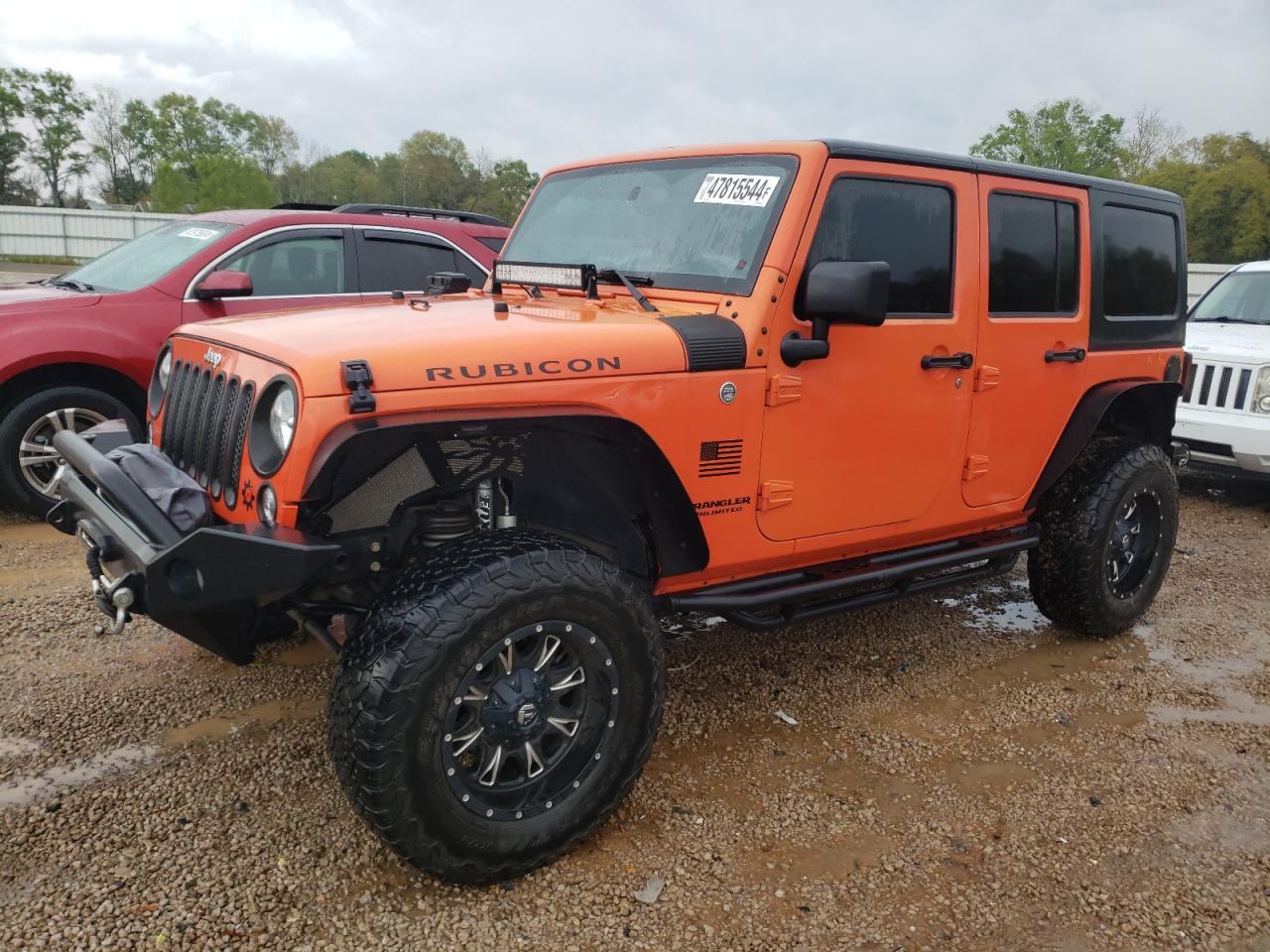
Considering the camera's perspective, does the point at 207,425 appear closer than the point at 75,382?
Yes

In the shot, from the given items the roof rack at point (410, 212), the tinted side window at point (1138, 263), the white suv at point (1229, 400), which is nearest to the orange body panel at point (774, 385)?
the tinted side window at point (1138, 263)

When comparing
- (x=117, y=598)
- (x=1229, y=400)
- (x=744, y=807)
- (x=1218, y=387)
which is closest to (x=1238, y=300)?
(x=1218, y=387)

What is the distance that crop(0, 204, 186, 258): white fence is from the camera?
31438 mm

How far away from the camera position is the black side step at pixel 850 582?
3275 millimetres

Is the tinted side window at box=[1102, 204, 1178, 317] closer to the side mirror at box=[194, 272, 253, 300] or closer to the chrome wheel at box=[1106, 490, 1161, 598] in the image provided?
the chrome wheel at box=[1106, 490, 1161, 598]

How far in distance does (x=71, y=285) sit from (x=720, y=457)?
17.0 ft

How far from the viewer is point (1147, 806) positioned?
3221 mm

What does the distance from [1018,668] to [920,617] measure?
26.1 inches

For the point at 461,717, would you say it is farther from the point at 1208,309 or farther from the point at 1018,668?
the point at 1208,309

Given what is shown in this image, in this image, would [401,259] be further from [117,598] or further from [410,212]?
[117,598]

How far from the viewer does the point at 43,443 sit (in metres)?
5.52

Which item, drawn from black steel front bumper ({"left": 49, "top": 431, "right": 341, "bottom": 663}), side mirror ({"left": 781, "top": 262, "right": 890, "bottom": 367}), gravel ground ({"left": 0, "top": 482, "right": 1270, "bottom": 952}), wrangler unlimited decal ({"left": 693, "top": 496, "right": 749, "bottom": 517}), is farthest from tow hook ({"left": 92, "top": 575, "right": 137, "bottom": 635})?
side mirror ({"left": 781, "top": 262, "right": 890, "bottom": 367})

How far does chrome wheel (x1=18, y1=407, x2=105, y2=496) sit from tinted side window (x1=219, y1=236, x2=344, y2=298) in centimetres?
126

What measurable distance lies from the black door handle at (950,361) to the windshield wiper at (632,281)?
107cm
